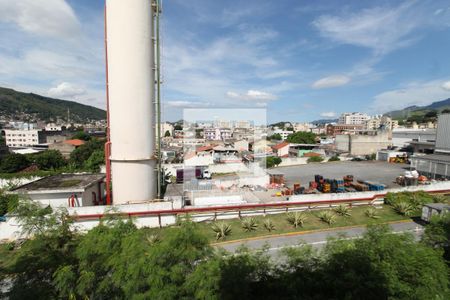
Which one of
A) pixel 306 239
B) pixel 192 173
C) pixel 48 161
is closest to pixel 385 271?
pixel 306 239

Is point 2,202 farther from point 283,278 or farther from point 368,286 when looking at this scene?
point 368,286

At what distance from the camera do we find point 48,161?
29.5m

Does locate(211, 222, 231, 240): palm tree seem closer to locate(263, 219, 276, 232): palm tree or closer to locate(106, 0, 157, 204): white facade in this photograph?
locate(263, 219, 276, 232): palm tree

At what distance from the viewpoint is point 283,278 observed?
20.8 ft

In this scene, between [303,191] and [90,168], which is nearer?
[303,191]

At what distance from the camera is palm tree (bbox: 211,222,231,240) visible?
1178 cm

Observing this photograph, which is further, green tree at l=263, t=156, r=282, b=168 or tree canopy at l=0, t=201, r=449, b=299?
green tree at l=263, t=156, r=282, b=168

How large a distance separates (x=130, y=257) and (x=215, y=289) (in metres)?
2.17

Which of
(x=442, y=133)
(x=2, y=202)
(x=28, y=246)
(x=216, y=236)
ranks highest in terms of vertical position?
(x=442, y=133)

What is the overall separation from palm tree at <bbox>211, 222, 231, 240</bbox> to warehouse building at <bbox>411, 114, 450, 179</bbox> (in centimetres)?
2205

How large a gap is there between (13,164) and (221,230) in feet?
97.1

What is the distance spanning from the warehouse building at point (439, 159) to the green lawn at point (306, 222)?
37.9 feet

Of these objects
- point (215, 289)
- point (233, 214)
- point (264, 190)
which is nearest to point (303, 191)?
point (264, 190)

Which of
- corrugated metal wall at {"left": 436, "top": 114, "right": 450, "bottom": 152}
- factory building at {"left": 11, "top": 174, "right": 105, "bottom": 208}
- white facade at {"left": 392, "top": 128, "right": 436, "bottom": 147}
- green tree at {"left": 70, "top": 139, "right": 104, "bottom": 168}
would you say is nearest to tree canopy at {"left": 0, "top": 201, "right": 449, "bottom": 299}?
factory building at {"left": 11, "top": 174, "right": 105, "bottom": 208}
